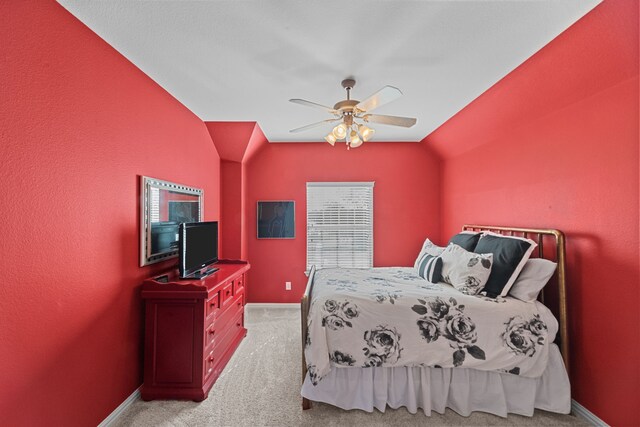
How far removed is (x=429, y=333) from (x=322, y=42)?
2.21 meters

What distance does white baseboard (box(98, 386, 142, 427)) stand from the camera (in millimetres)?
1861

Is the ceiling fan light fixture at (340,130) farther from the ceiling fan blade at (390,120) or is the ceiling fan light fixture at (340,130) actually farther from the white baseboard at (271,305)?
the white baseboard at (271,305)

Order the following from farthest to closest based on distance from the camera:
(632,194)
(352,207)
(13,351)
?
(352,207) → (632,194) → (13,351)

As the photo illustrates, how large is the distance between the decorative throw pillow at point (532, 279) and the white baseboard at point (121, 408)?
122 inches

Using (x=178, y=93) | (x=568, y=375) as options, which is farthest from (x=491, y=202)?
(x=178, y=93)

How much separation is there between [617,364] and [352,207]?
10.3 ft

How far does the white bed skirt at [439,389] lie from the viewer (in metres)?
1.96

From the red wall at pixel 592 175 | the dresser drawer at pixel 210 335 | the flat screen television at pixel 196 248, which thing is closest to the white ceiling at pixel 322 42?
the red wall at pixel 592 175

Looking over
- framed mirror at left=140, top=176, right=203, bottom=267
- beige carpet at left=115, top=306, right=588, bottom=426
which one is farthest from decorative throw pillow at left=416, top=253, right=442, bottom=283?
framed mirror at left=140, top=176, right=203, bottom=267

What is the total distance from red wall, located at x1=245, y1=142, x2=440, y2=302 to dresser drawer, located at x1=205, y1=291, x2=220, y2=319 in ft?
6.02

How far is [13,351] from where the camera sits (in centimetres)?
132

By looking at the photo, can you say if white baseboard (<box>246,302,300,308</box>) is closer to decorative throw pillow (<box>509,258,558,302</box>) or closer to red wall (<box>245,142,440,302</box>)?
red wall (<box>245,142,440,302</box>)

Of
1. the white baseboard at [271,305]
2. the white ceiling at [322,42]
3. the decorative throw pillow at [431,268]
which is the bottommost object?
the white baseboard at [271,305]

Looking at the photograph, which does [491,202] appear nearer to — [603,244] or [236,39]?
[603,244]
